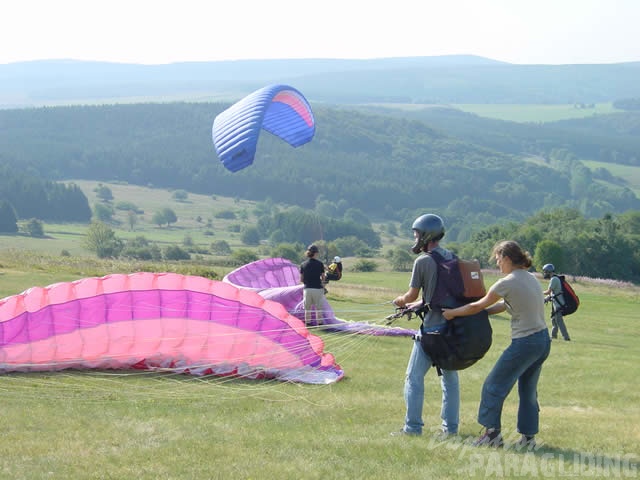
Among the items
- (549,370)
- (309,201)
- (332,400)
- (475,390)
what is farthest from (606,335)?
(309,201)

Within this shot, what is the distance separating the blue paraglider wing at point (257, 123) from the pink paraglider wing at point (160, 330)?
4260 mm

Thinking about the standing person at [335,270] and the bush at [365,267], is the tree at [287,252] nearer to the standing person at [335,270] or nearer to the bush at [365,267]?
the bush at [365,267]

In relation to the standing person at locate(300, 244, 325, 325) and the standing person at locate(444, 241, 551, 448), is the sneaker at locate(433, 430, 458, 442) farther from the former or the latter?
the standing person at locate(300, 244, 325, 325)

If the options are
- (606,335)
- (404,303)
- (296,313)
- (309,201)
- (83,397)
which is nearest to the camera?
(404,303)

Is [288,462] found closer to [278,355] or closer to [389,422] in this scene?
[389,422]

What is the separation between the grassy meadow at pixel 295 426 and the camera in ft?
22.3

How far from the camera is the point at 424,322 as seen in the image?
25.4ft

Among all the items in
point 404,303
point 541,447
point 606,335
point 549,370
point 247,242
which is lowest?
point 247,242

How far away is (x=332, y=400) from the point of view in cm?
1002

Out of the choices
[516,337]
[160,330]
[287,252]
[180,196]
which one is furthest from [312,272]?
[180,196]

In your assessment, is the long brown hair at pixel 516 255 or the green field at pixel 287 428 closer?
the green field at pixel 287 428

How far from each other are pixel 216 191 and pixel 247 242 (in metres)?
58.9

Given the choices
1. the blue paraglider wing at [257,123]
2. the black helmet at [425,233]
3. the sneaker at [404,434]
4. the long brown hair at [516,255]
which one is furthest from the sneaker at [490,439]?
the blue paraglider wing at [257,123]

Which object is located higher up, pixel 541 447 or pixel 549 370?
pixel 541 447
